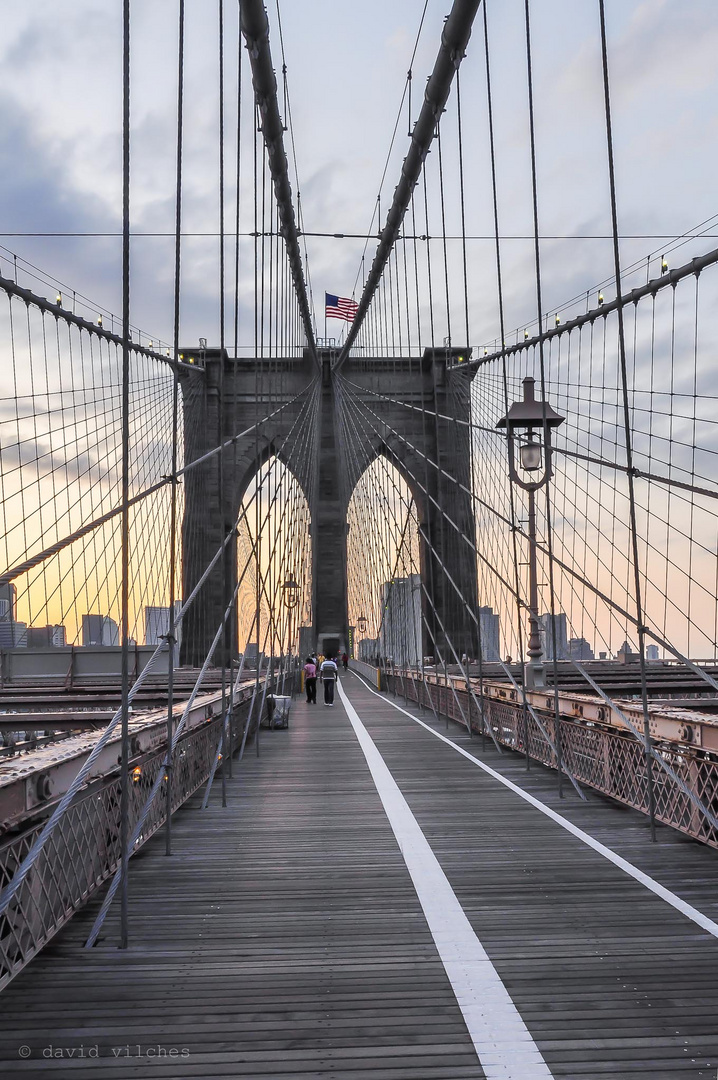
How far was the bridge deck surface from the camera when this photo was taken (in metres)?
2.81

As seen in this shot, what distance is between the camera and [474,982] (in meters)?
3.37

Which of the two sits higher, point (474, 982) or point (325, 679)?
point (325, 679)

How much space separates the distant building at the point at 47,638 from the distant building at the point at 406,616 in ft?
24.5

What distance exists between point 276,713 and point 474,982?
1179 cm

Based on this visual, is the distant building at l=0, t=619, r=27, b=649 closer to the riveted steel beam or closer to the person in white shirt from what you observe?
the person in white shirt

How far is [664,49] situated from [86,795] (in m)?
38.2

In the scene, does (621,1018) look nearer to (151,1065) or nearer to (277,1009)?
(277,1009)

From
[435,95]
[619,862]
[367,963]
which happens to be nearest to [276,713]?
[435,95]

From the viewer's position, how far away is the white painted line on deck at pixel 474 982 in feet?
8.99

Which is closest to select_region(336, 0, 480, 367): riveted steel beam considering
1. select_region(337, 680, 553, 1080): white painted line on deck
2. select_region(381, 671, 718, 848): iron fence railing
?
select_region(381, 671, 718, 848): iron fence railing

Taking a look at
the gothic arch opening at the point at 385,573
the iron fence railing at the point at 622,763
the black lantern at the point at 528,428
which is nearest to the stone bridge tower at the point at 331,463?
the gothic arch opening at the point at 385,573

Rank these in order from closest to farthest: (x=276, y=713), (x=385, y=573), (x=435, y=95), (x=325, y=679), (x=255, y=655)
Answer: (x=435, y=95)
(x=276, y=713)
(x=255, y=655)
(x=325, y=679)
(x=385, y=573)

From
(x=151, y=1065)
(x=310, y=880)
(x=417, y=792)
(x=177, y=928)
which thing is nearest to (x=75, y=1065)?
(x=151, y=1065)

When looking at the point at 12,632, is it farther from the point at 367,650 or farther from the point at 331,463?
the point at 331,463
